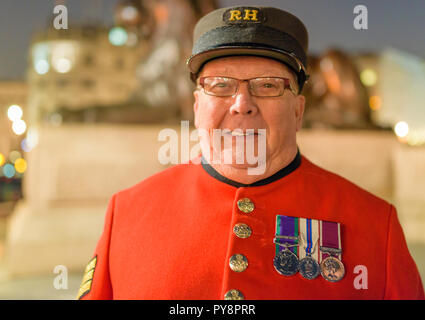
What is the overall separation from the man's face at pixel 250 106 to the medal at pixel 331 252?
323 millimetres

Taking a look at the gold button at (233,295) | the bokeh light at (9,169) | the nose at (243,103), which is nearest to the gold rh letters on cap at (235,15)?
the nose at (243,103)

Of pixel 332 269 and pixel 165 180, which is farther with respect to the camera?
pixel 165 180

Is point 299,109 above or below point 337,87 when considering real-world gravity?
below

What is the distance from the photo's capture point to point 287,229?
146 cm

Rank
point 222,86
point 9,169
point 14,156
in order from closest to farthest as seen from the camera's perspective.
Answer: point 222,86 < point 9,169 < point 14,156

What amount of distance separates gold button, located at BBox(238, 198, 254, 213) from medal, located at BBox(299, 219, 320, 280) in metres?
0.18

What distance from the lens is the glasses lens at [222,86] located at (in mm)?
1412

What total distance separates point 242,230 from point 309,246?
24cm

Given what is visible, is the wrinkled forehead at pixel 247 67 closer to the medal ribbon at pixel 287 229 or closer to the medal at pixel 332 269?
the medal ribbon at pixel 287 229

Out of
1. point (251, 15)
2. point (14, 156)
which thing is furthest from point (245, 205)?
point (14, 156)

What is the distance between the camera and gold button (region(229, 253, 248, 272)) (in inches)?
53.5

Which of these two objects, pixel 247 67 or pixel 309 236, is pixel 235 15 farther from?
pixel 309 236
